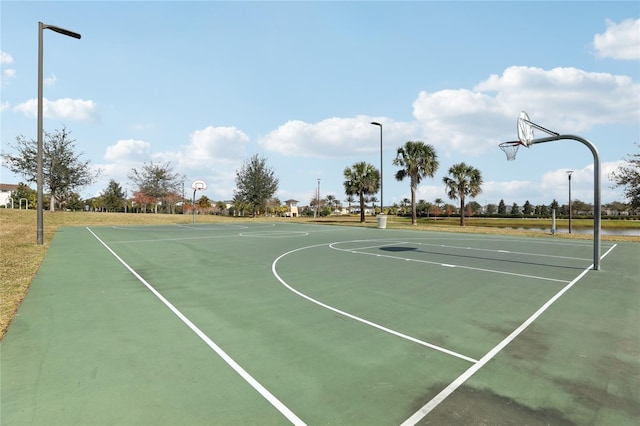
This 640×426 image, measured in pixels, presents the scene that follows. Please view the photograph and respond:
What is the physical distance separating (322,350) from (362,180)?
38.4 m

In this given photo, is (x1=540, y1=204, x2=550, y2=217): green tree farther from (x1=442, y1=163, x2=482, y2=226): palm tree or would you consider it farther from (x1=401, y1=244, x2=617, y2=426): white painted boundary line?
(x1=401, y1=244, x2=617, y2=426): white painted boundary line

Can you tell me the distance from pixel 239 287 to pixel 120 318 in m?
2.89

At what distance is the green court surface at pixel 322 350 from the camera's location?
340 cm

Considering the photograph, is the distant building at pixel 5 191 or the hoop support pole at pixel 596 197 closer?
the hoop support pole at pixel 596 197

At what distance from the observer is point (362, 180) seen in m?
42.4

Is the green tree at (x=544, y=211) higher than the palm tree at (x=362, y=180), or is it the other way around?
the palm tree at (x=362, y=180)

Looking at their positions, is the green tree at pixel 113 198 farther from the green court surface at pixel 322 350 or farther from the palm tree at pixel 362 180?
the green court surface at pixel 322 350

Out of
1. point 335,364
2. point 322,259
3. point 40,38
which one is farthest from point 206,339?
point 40,38

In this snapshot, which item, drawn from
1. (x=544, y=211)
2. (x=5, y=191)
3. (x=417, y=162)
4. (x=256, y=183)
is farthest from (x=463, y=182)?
(x=5, y=191)

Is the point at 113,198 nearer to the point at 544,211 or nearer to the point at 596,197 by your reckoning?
the point at 596,197

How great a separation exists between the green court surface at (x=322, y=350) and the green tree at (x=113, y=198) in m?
75.7

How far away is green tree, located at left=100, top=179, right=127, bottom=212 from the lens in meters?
74.7

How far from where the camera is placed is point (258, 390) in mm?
3730

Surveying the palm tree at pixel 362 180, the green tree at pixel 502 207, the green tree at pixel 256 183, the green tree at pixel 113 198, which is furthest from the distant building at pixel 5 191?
the green tree at pixel 502 207
